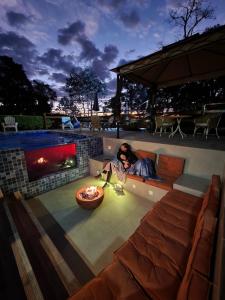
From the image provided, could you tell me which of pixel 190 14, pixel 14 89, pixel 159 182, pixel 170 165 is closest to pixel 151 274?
pixel 159 182

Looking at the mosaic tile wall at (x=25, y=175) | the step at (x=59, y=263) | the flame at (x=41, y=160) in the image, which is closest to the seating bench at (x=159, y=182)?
the mosaic tile wall at (x=25, y=175)

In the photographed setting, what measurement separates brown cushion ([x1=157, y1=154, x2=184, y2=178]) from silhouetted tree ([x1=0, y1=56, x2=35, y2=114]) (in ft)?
57.2

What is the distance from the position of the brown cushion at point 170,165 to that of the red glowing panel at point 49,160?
263 cm

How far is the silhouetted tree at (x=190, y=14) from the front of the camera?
26.6 ft

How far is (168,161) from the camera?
11.2ft

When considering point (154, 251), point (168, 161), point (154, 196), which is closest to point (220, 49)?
point (168, 161)

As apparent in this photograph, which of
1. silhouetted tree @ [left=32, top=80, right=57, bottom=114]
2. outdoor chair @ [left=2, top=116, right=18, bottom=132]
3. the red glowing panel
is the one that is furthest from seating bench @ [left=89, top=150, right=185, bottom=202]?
silhouetted tree @ [left=32, top=80, right=57, bottom=114]

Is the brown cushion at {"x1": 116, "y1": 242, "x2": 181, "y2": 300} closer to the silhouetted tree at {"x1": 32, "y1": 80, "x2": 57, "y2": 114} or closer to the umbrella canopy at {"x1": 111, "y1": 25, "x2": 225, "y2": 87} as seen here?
the umbrella canopy at {"x1": 111, "y1": 25, "x2": 225, "y2": 87}

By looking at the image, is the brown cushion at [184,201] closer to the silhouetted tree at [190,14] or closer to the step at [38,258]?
the step at [38,258]

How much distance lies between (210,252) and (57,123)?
1182 cm

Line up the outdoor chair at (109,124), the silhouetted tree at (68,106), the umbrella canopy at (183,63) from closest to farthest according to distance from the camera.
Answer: the umbrella canopy at (183,63)
the outdoor chair at (109,124)
the silhouetted tree at (68,106)

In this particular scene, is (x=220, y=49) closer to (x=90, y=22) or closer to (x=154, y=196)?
(x=154, y=196)

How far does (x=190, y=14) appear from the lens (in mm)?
8633

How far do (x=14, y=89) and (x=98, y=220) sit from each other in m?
19.5
